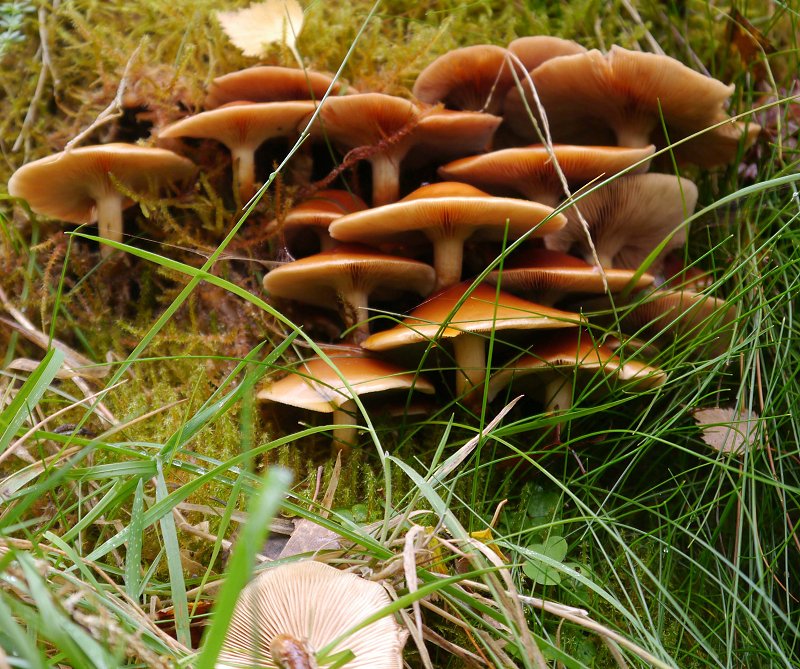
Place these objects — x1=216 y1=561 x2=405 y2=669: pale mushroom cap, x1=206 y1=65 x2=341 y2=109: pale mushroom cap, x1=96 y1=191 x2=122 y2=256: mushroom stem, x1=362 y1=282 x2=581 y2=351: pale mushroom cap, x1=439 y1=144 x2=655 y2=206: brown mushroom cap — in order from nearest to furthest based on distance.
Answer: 1. x1=216 y1=561 x2=405 y2=669: pale mushroom cap
2. x1=362 y1=282 x2=581 y2=351: pale mushroom cap
3. x1=439 y1=144 x2=655 y2=206: brown mushroom cap
4. x1=206 y1=65 x2=341 y2=109: pale mushroom cap
5. x1=96 y1=191 x2=122 y2=256: mushroom stem

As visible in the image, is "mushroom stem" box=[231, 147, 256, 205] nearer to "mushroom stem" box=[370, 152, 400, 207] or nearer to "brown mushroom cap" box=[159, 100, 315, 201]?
"brown mushroom cap" box=[159, 100, 315, 201]

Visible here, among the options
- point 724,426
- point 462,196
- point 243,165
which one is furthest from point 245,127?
point 724,426

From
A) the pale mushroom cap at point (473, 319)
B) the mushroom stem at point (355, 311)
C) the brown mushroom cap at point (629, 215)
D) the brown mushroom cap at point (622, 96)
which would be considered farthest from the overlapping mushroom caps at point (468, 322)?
the brown mushroom cap at point (622, 96)

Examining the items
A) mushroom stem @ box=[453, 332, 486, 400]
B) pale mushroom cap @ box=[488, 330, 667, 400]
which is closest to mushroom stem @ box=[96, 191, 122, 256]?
mushroom stem @ box=[453, 332, 486, 400]

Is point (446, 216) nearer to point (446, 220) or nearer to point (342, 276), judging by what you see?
point (446, 220)

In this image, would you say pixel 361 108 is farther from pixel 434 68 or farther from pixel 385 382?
pixel 385 382

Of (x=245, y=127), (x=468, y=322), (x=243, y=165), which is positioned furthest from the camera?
(x=243, y=165)

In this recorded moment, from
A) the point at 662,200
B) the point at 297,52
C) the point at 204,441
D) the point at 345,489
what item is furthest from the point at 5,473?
the point at 662,200
